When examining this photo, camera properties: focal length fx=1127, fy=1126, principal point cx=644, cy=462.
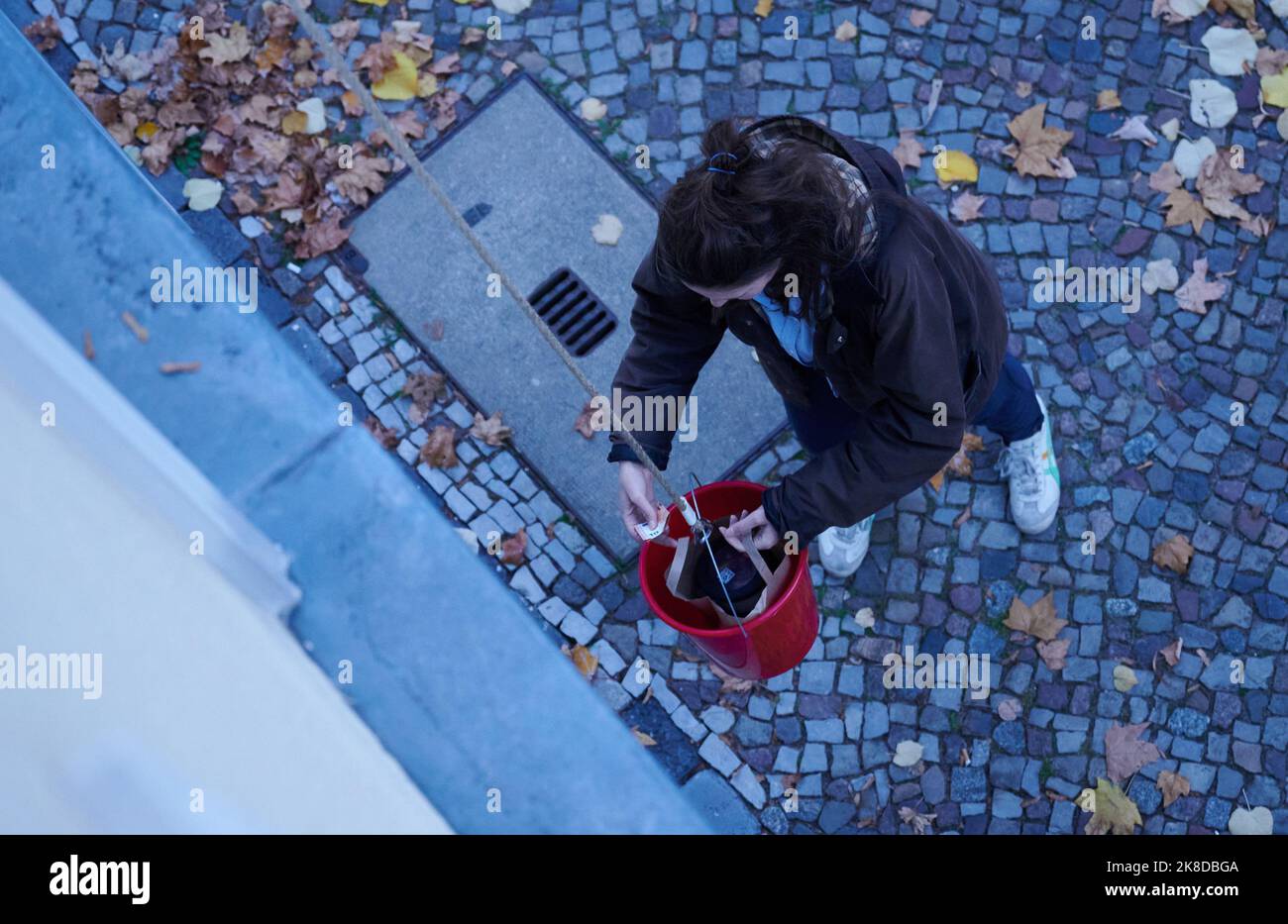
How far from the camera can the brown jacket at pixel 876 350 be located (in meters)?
2.35

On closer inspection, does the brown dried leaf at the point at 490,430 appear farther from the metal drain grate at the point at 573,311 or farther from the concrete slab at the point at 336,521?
the concrete slab at the point at 336,521

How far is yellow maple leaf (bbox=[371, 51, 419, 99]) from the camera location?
14.0 ft

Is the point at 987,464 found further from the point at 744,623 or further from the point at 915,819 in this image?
the point at 744,623

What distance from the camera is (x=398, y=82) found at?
14.1 feet

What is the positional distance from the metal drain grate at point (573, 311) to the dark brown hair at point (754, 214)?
186 centimetres

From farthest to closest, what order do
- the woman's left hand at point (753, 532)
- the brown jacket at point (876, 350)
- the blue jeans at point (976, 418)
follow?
the blue jeans at point (976, 418) → the woman's left hand at point (753, 532) → the brown jacket at point (876, 350)

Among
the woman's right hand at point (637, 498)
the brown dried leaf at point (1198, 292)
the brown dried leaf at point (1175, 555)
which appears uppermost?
the woman's right hand at point (637, 498)

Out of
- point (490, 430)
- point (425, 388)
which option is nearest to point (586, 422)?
point (490, 430)

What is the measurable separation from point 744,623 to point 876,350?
770mm

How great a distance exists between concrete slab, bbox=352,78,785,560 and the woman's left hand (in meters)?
1.09

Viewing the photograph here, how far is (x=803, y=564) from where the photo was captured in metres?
2.87

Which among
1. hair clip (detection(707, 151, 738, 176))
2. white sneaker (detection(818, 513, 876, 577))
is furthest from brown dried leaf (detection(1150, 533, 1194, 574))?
hair clip (detection(707, 151, 738, 176))

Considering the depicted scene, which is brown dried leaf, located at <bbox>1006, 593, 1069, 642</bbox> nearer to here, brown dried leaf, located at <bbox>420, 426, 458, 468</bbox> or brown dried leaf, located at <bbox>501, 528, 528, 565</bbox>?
brown dried leaf, located at <bbox>501, 528, 528, 565</bbox>

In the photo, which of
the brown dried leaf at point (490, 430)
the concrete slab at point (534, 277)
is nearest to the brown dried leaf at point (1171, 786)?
the concrete slab at point (534, 277)
